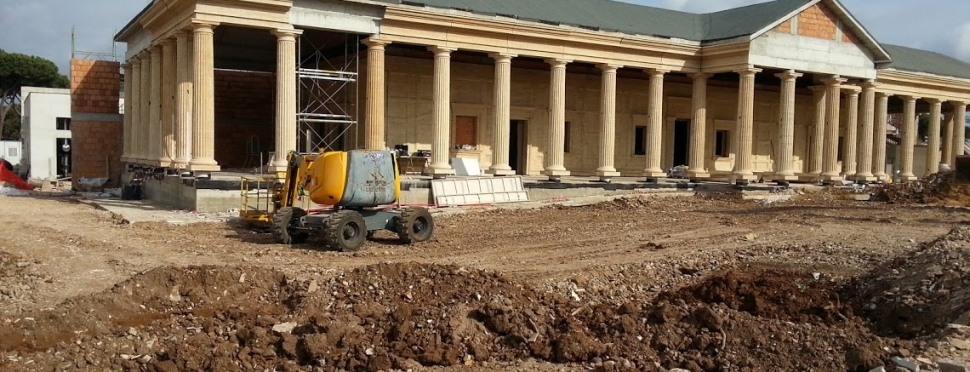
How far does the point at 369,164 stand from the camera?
15398 millimetres

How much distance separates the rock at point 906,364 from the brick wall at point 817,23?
2569 centimetres

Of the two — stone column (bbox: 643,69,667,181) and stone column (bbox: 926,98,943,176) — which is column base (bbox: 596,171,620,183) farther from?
stone column (bbox: 926,98,943,176)

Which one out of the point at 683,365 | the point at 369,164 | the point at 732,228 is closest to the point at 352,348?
the point at 683,365

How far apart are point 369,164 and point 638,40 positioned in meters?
16.5

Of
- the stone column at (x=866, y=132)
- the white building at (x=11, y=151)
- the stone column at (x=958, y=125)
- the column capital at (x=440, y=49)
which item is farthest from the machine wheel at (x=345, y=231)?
the white building at (x=11, y=151)

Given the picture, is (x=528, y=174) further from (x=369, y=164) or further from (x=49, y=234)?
(x=49, y=234)

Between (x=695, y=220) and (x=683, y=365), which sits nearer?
(x=683, y=365)

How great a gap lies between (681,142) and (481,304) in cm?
2910

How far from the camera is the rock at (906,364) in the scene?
7.25 metres

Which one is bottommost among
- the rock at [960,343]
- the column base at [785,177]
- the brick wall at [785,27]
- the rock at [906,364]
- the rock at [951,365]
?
the rock at [906,364]

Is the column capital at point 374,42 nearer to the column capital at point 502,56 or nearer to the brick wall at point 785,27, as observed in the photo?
the column capital at point 502,56

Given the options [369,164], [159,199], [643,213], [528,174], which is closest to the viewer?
[369,164]

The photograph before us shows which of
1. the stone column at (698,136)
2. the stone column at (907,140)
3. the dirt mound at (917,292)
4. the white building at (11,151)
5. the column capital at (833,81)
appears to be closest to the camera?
the dirt mound at (917,292)

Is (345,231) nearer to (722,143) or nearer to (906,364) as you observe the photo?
(906,364)
